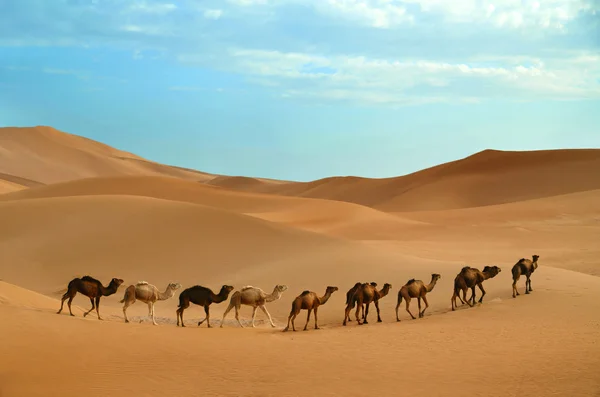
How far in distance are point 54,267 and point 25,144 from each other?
455ft

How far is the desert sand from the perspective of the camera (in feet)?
38.1

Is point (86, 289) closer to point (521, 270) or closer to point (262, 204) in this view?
point (521, 270)

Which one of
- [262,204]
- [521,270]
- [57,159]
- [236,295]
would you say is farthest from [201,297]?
[57,159]

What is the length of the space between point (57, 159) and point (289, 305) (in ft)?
468

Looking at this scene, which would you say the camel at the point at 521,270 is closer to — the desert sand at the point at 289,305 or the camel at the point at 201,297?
the desert sand at the point at 289,305

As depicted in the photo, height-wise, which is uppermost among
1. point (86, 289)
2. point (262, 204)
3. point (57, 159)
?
point (57, 159)

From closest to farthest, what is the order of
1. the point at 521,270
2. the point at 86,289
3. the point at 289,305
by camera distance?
the point at 86,289, the point at 521,270, the point at 289,305

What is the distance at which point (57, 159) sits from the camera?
15500 cm

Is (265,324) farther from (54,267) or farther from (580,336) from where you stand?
(54,267)

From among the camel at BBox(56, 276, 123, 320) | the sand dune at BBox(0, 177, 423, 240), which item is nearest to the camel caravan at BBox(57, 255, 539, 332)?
the camel at BBox(56, 276, 123, 320)

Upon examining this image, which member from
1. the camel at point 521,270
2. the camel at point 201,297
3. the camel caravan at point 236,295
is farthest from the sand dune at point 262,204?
the camel at point 201,297

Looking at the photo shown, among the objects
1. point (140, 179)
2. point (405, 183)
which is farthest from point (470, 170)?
point (140, 179)

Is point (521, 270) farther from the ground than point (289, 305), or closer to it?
farther from the ground

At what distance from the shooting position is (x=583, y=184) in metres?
77.9
